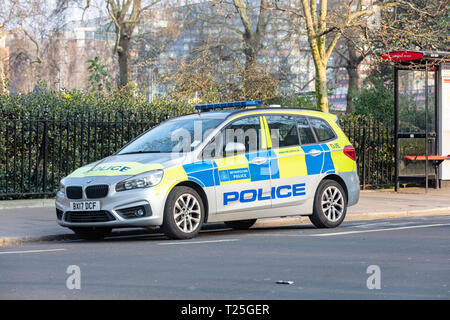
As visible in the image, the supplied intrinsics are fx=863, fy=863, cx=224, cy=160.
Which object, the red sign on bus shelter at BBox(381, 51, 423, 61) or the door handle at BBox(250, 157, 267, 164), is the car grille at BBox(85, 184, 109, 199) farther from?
the red sign on bus shelter at BBox(381, 51, 423, 61)

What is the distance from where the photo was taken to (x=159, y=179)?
11102 millimetres

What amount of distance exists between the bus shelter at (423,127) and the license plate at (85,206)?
1146 cm

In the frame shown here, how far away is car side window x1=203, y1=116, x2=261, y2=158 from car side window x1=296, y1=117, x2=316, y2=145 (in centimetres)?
82

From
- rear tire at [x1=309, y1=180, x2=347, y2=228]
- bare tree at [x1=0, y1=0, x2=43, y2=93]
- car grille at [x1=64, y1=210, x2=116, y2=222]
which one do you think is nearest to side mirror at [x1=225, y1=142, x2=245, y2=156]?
rear tire at [x1=309, y1=180, x2=347, y2=228]

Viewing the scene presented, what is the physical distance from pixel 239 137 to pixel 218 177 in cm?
89

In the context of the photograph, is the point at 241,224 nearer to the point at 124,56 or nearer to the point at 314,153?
the point at 314,153

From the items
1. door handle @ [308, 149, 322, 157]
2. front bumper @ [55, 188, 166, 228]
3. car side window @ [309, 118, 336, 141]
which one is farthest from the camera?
car side window @ [309, 118, 336, 141]

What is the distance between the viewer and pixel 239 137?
487 inches

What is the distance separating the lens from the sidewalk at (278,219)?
478 inches

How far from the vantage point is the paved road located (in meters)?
7.16

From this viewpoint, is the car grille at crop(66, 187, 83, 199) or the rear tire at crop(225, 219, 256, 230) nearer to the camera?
the car grille at crop(66, 187, 83, 199)

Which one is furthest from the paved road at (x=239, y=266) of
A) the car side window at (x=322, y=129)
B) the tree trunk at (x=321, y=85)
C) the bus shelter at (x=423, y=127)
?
the tree trunk at (x=321, y=85)

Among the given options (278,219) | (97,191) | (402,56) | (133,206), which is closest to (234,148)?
(133,206)
